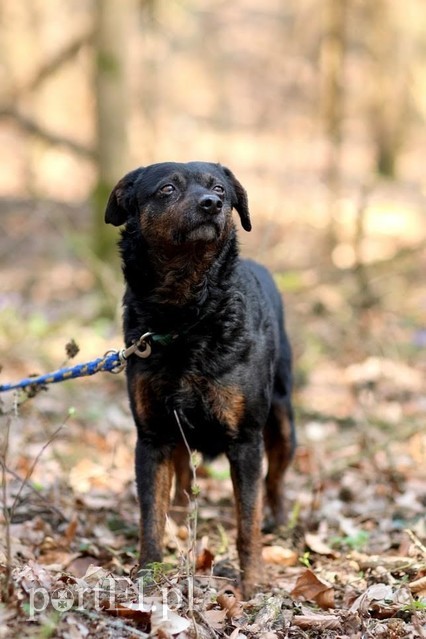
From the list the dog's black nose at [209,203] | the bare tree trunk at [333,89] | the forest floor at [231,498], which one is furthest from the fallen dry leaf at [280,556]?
the bare tree trunk at [333,89]

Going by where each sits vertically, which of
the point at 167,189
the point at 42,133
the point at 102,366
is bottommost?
the point at 102,366

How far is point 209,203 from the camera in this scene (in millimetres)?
4246

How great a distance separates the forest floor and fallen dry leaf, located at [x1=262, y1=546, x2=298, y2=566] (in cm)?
1

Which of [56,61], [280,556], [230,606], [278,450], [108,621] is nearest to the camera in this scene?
[108,621]

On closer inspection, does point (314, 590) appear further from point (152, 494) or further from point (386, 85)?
point (386, 85)

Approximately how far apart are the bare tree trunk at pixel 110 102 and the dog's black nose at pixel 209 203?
727cm

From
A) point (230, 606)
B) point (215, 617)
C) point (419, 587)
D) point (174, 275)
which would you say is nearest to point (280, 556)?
point (419, 587)

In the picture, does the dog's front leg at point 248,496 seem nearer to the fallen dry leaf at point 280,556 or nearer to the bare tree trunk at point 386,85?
the fallen dry leaf at point 280,556

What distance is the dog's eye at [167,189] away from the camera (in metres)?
4.46

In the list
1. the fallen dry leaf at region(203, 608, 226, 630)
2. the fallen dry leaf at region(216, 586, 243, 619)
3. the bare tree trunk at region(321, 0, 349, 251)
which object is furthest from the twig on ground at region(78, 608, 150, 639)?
the bare tree trunk at region(321, 0, 349, 251)

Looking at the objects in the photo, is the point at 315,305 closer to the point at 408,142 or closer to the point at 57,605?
the point at 57,605

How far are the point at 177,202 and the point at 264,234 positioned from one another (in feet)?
11.8

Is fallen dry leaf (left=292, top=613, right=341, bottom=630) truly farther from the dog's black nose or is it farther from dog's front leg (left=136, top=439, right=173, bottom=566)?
the dog's black nose

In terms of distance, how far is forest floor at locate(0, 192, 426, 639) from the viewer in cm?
349
